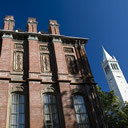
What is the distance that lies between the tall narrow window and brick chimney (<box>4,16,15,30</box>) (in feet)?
26.8

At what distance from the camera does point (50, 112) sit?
1074 centimetres

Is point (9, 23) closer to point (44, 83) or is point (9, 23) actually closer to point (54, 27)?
point (54, 27)

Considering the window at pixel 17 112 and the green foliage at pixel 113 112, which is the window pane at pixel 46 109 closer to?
the window at pixel 17 112

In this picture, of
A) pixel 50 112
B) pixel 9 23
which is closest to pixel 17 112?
pixel 50 112

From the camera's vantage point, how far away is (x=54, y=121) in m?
10.4

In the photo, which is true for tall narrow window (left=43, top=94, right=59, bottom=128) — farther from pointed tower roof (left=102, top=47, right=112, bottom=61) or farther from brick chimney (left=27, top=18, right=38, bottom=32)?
pointed tower roof (left=102, top=47, right=112, bottom=61)

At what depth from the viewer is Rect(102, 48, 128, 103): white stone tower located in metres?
53.1

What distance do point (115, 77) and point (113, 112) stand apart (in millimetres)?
41337

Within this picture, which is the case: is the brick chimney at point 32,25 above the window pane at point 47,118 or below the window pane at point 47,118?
above

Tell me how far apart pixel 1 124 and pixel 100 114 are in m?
6.72

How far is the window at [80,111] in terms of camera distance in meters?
10.8

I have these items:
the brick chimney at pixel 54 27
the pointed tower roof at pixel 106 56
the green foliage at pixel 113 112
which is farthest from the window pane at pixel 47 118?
the pointed tower roof at pixel 106 56

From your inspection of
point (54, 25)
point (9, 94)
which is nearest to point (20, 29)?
point (54, 25)

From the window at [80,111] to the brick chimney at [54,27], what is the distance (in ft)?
24.2
